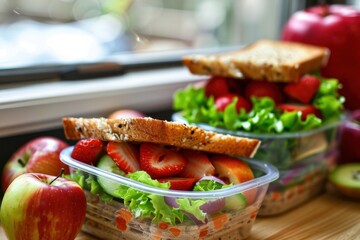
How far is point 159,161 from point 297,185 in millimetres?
358

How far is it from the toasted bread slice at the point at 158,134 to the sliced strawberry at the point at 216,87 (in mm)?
240

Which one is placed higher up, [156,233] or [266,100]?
[266,100]

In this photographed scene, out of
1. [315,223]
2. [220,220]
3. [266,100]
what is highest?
[266,100]

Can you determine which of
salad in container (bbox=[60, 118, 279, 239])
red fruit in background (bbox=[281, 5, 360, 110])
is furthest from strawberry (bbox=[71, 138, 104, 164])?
red fruit in background (bbox=[281, 5, 360, 110])

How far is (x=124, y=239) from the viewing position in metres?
0.87

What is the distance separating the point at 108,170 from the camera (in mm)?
875

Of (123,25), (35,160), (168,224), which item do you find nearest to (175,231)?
(168,224)

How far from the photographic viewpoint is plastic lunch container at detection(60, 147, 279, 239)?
0.81m

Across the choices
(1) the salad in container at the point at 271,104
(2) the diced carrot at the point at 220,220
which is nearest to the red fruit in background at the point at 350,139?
(1) the salad in container at the point at 271,104

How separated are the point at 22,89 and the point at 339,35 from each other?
0.75 meters

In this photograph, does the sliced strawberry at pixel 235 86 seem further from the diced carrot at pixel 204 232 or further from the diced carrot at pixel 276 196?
the diced carrot at pixel 204 232

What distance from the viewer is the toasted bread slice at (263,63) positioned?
3.62 ft

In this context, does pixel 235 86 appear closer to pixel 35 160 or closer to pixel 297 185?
pixel 297 185

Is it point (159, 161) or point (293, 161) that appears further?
point (293, 161)
